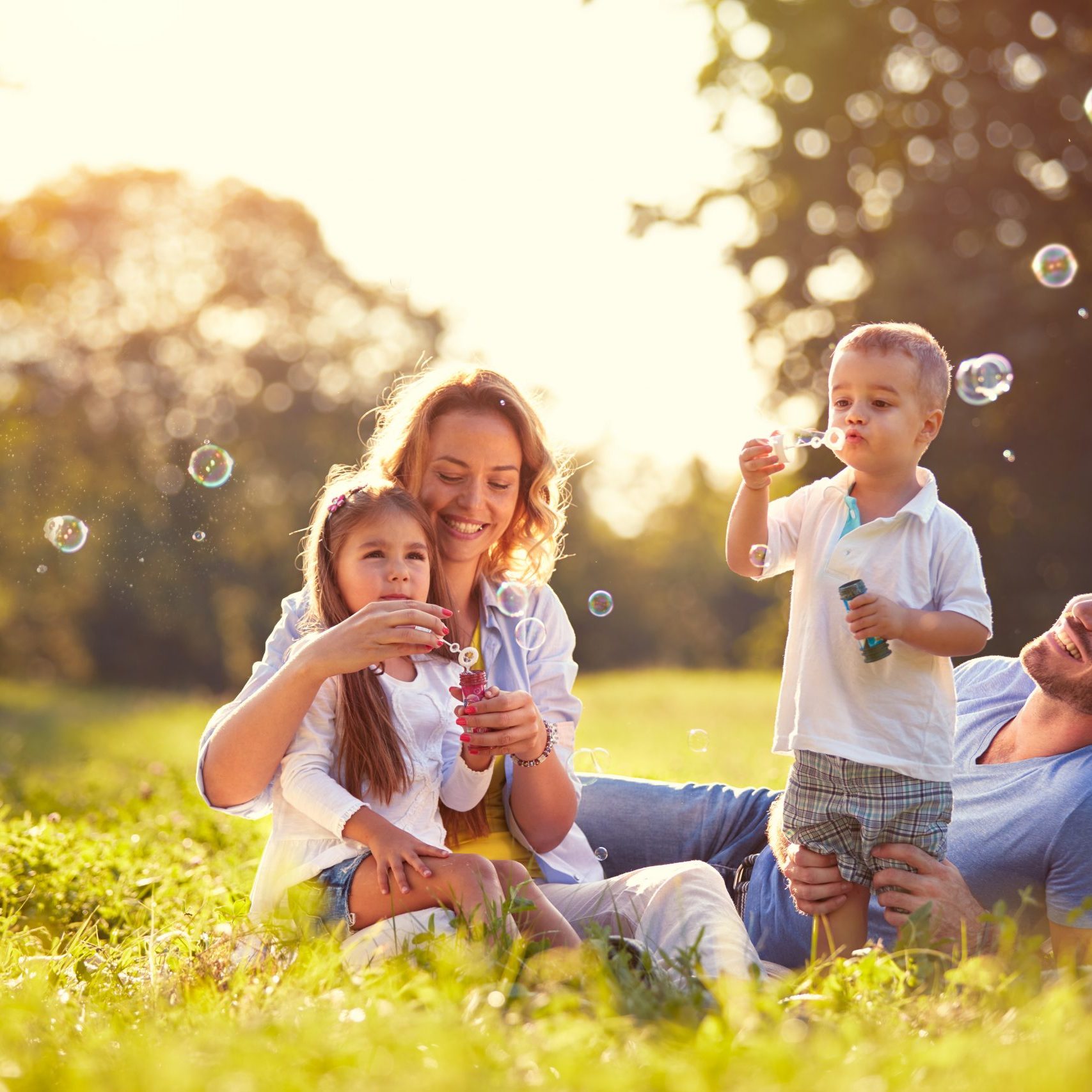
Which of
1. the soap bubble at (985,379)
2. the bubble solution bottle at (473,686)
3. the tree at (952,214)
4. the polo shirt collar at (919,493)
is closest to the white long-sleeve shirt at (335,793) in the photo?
the bubble solution bottle at (473,686)

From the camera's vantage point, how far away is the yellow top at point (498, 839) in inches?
125

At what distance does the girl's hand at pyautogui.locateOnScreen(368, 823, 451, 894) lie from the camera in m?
2.60

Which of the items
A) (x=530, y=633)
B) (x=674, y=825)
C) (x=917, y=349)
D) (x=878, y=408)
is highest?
(x=917, y=349)

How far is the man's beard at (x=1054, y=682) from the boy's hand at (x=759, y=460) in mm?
801

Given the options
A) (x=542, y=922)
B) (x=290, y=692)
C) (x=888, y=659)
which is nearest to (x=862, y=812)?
(x=888, y=659)

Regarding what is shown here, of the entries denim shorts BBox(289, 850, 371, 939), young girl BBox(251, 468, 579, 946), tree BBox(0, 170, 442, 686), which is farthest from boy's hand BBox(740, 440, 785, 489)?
tree BBox(0, 170, 442, 686)

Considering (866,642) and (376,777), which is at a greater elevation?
(866,642)

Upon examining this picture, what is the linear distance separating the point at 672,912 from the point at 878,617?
2.48 feet

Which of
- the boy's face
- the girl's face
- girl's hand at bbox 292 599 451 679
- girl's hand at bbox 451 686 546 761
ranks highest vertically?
the boy's face

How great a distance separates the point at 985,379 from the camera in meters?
3.72

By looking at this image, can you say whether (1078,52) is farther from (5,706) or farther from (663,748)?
(5,706)

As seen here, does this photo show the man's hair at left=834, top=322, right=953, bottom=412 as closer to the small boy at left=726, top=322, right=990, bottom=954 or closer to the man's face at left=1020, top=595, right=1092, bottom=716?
the small boy at left=726, top=322, right=990, bottom=954

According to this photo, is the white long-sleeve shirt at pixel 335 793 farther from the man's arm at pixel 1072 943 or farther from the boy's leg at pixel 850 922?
the man's arm at pixel 1072 943

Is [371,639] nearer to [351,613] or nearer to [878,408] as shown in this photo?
[351,613]
